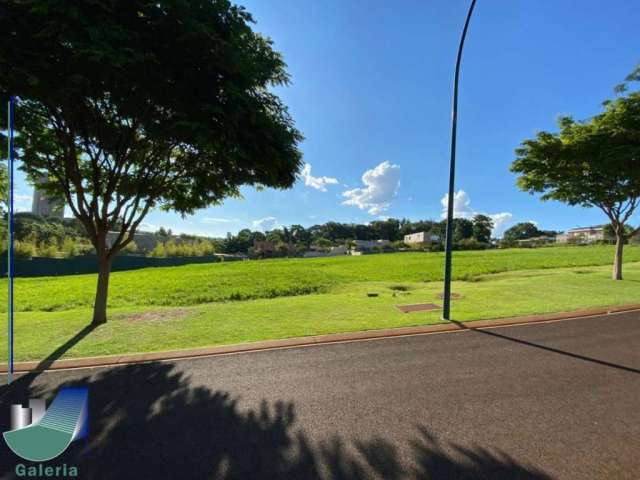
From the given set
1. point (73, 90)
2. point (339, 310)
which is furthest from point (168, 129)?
point (339, 310)

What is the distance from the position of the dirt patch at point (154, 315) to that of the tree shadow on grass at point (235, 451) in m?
3.79

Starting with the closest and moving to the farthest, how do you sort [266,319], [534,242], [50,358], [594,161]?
1. [50,358]
2. [266,319]
3. [594,161]
4. [534,242]

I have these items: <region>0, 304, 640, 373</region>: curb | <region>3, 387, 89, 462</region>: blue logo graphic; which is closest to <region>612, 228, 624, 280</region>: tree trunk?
<region>0, 304, 640, 373</region>: curb

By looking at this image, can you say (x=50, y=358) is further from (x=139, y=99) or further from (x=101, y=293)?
(x=139, y=99)

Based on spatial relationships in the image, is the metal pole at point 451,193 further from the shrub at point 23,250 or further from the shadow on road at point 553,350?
the shrub at point 23,250

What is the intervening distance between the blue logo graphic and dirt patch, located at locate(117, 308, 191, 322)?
3549 millimetres

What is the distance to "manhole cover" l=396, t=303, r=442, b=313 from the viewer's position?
727cm

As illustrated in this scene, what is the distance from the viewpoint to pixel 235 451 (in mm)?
2428

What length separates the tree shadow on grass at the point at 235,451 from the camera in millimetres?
2188

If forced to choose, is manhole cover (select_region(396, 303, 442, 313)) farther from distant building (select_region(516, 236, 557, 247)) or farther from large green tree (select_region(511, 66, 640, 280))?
distant building (select_region(516, 236, 557, 247))

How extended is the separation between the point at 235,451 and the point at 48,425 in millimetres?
2168

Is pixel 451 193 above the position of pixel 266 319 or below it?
above

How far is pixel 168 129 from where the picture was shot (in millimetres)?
5117

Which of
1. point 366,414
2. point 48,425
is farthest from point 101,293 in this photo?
point 366,414
